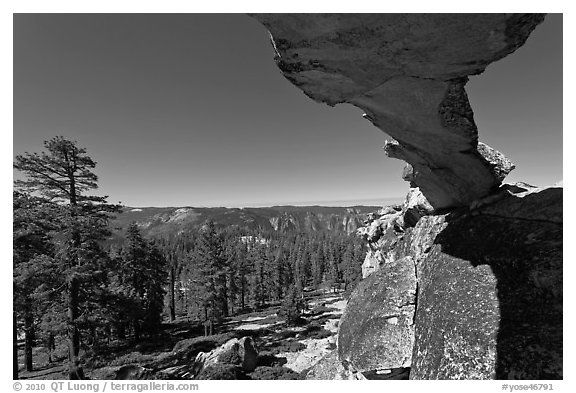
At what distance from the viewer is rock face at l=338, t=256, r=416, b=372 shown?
9.13 meters

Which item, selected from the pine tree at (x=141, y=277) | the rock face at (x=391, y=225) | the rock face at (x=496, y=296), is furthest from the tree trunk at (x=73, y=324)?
the pine tree at (x=141, y=277)

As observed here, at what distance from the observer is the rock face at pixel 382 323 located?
9.13m

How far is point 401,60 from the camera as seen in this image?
573cm

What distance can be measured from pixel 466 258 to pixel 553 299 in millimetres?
2422

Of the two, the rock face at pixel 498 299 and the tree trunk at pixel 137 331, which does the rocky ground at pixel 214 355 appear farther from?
the rock face at pixel 498 299

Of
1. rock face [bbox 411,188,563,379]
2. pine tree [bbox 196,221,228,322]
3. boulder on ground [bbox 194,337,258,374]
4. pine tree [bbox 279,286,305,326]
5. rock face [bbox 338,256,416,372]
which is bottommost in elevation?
pine tree [bbox 279,286,305,326]

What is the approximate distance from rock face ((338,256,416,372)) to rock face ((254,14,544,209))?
6097mm

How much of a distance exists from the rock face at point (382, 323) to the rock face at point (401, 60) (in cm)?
610

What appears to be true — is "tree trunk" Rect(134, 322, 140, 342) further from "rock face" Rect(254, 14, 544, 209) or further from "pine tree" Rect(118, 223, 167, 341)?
"rock face" Rect(254, 14, 544, 209)

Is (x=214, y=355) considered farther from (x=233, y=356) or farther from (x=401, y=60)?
(x=401, y=60)

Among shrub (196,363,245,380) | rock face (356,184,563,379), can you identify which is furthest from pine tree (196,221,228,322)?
rock face (356,184,563,379)

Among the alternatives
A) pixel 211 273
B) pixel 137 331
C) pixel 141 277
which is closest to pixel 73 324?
pixel 211 273

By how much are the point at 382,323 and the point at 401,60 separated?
9.15m
